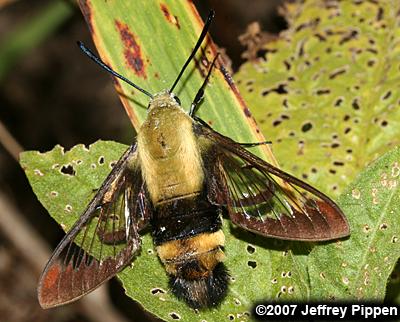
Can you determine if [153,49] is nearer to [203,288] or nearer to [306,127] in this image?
[306,127]

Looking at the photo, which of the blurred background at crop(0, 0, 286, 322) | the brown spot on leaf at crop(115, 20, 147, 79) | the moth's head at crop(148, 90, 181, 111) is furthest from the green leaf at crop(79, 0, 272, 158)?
the blurred background at crop(0, 0, 286, 322)

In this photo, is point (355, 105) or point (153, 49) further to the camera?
point (355, 105)

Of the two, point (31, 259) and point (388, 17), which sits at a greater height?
point (388, 17)

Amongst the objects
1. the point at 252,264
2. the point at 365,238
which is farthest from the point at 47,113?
the point at 365,238

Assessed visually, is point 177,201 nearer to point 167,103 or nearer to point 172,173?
point 172,173

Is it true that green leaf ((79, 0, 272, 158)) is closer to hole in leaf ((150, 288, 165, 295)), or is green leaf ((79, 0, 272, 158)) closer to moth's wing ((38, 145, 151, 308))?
moth's wing ((38, 145, 151, 308))

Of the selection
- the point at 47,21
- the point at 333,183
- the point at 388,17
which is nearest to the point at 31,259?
the point at 47,21
